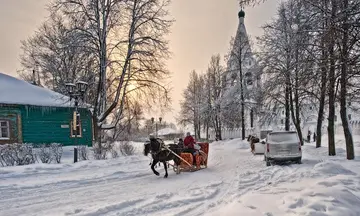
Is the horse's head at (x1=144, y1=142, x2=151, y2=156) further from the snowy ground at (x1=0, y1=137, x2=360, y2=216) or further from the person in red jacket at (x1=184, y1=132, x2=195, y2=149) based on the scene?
the person in red jacket at (x1=184, y1=132, x2=195, y2=149)

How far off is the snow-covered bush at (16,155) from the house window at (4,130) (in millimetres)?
9316

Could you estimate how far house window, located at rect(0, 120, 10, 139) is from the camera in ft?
80.7

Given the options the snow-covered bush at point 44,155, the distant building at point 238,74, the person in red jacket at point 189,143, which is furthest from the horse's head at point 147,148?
the distant building at point 238,74

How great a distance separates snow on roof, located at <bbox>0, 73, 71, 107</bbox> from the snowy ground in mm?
12144

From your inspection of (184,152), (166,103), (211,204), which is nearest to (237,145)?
(166,103)

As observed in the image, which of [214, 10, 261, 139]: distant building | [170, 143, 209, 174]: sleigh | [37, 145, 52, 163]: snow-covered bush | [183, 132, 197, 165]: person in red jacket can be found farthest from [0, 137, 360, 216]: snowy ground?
[214, 10, 261, 139]: distant building

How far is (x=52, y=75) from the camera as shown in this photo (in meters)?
39.2

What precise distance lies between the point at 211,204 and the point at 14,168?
9943 millimetres

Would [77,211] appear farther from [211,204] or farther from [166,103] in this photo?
[166,103]

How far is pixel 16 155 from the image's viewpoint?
15.9 meters

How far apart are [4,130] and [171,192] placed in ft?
66.2

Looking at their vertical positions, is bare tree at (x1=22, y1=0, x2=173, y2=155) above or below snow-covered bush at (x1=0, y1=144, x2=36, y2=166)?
above

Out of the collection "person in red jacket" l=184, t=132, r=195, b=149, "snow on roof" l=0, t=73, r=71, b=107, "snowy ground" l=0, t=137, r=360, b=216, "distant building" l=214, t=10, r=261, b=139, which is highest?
"distant building" l=214, t=10, r=261, b=139

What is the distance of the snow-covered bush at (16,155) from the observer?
51.4 feet
